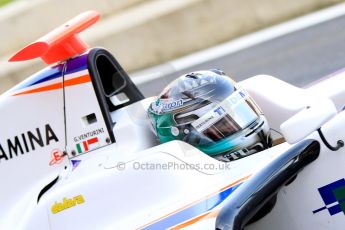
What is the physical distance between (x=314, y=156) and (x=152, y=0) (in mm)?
6352

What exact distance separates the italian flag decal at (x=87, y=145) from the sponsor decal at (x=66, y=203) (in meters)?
0.32

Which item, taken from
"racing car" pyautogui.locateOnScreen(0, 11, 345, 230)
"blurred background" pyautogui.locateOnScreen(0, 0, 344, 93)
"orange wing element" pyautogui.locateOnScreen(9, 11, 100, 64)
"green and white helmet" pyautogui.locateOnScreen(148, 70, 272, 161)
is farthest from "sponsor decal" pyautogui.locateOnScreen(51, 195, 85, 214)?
"blurred background" pyautogui.locateOnScreen(0, 0, 344, 93)

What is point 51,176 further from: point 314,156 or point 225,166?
point 314,156

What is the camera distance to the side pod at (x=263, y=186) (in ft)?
9.81

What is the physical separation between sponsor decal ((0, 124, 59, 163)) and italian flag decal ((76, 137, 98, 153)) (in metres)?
0.14

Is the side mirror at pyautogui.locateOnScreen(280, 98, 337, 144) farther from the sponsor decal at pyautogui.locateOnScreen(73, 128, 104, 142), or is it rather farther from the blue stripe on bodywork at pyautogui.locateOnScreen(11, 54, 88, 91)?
the blue stripe on bodywork at pyautogui.locateOnScreen(11, 54, 88, 91)

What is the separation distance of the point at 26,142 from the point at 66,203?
1.66 ft

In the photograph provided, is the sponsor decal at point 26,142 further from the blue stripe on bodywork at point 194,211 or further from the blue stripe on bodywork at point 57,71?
the blue stripe on bodywork at point 194,211

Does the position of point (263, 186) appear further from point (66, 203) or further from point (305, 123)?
point (66, 203)

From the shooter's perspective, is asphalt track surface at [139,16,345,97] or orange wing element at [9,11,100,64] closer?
orange wing element at [9,11,100,64]

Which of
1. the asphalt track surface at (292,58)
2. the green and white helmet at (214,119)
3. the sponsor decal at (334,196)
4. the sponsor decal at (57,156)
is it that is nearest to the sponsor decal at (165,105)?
the green and white helmet at (214,119)

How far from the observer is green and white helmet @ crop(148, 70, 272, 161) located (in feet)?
11.0

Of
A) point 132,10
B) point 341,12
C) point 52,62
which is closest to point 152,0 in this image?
point 132,10

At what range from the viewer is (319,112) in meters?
2.99
